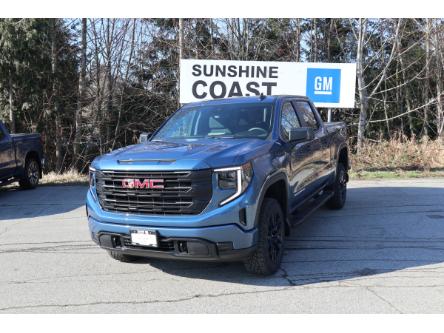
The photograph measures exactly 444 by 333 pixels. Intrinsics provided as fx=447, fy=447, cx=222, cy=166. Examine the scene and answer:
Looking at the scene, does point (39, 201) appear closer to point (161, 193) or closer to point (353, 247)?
point (161, 193)

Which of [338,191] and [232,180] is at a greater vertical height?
[232,180]

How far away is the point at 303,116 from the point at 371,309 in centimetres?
330

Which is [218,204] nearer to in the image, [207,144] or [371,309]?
[207,144]

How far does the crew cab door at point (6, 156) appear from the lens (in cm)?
1021

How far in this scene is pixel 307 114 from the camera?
22.2 ft

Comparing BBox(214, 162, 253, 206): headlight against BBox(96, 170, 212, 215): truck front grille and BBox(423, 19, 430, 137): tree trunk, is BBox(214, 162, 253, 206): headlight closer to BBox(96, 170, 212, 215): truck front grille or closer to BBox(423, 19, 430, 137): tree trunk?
BBox(96, 170, 212, 215): truck front grille

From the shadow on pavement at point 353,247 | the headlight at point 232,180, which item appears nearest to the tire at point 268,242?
the shadow on pavement at point 353,247

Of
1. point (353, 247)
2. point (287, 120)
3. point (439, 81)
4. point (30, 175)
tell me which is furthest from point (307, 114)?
point (439, 81)

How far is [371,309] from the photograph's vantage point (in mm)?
3875

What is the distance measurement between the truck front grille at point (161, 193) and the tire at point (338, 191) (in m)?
4.00

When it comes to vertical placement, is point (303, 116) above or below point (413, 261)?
above

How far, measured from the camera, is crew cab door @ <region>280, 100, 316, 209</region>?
5.38m

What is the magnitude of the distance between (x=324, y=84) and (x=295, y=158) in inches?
310

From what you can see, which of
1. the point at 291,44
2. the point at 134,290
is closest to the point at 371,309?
the point at 134,290
